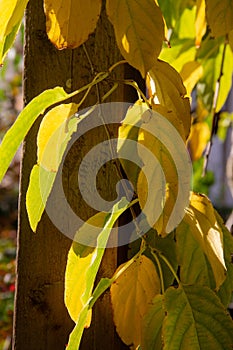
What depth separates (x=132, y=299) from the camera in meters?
0.71

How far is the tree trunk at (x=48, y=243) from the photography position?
2.79ft

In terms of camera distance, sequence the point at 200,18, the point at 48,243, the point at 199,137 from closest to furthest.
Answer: the point at 48,243, the point at 200,18, the point at 199,137

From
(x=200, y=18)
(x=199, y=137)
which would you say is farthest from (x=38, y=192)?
(x=199, y=137)

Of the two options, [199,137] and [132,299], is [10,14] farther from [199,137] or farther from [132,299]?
[199,137]

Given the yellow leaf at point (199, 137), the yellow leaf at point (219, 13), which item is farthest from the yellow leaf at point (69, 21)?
the yellow leaf at point (199, 137)

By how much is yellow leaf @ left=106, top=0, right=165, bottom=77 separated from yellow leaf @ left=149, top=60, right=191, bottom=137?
0.07 m

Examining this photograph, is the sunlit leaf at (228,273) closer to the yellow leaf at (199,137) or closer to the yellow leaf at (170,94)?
the yellow leaf at (170,94)

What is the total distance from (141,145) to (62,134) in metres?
0.08

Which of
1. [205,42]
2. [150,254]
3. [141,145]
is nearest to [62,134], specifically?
[141,145]

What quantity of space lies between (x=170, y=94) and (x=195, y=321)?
20cm

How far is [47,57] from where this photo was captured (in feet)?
2.84

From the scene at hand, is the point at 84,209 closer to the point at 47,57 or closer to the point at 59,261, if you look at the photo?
the point at 59,261

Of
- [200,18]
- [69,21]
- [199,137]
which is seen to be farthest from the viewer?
[199,137]

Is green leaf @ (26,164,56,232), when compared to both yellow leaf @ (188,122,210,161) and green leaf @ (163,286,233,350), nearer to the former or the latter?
green leaf @ (163,286,233,350)
